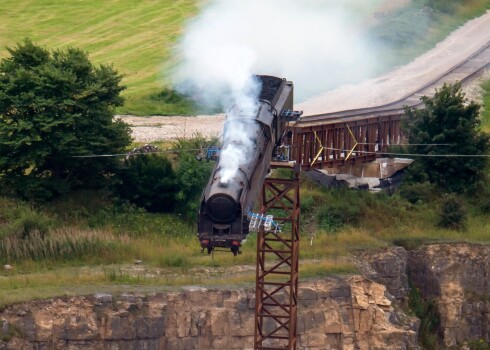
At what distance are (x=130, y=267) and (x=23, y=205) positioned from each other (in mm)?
4979

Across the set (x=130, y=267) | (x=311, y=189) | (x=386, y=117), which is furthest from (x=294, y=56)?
(x=130, y=267)

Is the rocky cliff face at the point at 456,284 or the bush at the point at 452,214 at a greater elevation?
the bush at the point at 452,214

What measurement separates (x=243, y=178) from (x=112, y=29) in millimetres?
48110

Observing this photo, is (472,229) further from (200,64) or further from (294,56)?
(294,56)

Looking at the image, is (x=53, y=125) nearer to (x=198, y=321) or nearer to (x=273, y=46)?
(x=198, y=321)

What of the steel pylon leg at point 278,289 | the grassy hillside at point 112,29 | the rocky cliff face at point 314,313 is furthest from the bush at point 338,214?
the grassy hillside at point 112,29

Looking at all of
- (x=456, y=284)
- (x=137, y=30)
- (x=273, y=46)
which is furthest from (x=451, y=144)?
(x=137, y=30)

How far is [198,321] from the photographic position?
4241cm

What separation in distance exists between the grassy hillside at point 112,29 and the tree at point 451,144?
1804cm

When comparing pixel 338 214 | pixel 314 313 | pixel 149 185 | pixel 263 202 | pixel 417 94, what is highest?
pixel 417 94

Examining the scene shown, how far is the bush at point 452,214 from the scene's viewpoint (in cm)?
5062

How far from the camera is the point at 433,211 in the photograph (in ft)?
170

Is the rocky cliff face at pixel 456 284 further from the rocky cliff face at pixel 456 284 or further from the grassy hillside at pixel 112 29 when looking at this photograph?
the grassy hillside at pixel 112 29

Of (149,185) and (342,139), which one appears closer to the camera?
(149,185)
